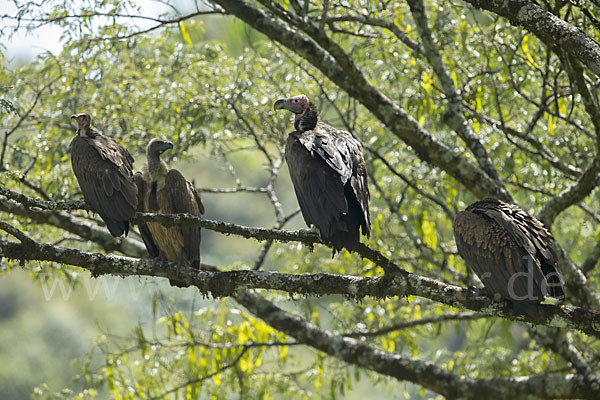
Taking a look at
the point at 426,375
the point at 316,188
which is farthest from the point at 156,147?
the point at 426,375

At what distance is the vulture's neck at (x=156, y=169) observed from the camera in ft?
18.2

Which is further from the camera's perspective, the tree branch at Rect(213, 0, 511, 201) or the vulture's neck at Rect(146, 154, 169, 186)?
Answer: the tree branch at Rect(213, 0, 511, 201)

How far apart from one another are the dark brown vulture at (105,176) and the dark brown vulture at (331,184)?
1.20 m

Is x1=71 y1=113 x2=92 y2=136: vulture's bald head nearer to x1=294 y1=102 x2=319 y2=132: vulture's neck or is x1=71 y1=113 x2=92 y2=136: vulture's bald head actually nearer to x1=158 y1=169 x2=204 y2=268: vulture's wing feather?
x1=158 y1=169 x2=204 y2=268: vulture's wing feather

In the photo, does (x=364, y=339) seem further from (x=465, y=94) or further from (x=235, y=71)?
(x=235, y=71)

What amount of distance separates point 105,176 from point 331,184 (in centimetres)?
174

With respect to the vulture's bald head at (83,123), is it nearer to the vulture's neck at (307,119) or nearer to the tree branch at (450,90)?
the vulture's neck at (307,119)

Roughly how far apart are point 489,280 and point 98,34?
4816mm

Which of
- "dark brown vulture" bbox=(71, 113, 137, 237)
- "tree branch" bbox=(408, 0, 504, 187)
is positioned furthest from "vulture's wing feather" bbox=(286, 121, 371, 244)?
"tree branch" bbox=(408, 0, 504, 187)

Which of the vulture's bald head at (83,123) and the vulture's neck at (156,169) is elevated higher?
the vulture's bald head at (83,123)

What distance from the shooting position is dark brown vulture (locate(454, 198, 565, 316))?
4.14 m

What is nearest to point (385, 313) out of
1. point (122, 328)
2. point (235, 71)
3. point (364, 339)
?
point (364, 339)

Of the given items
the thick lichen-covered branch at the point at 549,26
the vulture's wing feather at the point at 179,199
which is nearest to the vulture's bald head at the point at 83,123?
the vulture's wing feather at the point at 179,199

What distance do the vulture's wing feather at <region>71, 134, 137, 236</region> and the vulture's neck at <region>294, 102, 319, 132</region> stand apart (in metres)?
1.33
